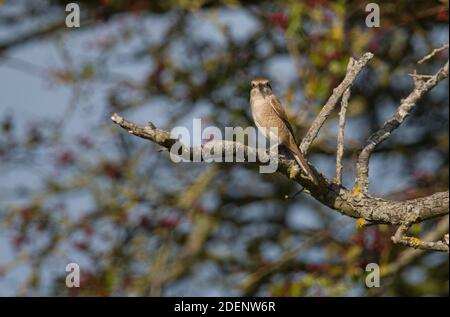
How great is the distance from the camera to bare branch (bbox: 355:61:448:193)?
151 inches

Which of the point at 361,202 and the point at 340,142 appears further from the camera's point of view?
the point at 340,142

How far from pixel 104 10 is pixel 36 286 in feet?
7.57

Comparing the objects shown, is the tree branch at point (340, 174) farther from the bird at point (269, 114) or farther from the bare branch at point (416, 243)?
the bird at point (269, 114)

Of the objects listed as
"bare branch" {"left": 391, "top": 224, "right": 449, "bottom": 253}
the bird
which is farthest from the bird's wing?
"bare branch" {"left": 391, "top": 224, "right": 449, "bottom": 253}

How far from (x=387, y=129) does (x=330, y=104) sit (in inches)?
12.1

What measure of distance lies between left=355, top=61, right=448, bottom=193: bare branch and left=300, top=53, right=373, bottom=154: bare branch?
23 cm

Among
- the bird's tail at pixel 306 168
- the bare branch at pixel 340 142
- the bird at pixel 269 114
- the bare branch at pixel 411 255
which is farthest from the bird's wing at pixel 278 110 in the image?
the bare branch at pixel 411 255

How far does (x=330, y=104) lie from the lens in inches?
154

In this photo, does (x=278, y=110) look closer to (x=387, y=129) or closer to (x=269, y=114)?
(x=269, y=114)

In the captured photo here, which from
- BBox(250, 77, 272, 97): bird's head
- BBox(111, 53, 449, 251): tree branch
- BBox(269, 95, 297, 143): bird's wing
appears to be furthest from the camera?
BBox(250, 77, 272, 97): bird's head

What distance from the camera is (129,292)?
245 inches

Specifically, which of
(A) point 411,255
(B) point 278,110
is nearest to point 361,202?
(B) point 278,110

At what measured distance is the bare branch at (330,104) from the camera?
385cm

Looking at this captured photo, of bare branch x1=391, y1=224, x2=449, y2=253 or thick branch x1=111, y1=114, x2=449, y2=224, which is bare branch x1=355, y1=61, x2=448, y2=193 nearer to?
thick branch x1=111, y1=114, x2=449, y2=224
